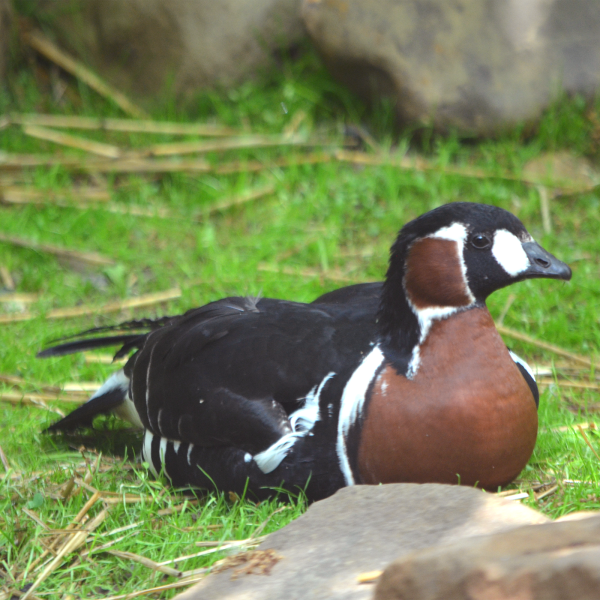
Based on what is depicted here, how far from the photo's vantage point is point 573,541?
1336 millimetres

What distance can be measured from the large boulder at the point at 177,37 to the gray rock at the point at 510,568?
4449mm

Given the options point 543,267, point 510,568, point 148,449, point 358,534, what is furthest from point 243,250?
point 510,568

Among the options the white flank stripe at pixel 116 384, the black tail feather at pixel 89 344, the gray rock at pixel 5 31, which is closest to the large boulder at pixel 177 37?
the gray rock at pixel 5 31

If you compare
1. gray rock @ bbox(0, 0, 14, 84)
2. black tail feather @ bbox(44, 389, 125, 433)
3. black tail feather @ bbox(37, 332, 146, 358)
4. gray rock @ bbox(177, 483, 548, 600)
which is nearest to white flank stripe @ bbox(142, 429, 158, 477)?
black tail feather @ bbox(44, 389, 125, 433)

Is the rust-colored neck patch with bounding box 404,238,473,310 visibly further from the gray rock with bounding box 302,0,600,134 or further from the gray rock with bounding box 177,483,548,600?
the gray rock with bounding box 302,0,600,134

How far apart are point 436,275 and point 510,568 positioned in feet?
3.82

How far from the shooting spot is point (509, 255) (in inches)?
90.9

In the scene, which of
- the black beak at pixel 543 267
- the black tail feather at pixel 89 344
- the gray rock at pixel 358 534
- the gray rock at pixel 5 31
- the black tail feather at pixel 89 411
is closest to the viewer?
the gray rock at pixel 358 534

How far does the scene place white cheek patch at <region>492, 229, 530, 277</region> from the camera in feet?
7.57

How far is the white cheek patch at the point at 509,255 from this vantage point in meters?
2.31

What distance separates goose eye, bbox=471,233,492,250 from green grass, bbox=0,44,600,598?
0.72 meters

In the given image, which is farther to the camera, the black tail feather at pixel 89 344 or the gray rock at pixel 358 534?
the black tail feather at pixel 89 344

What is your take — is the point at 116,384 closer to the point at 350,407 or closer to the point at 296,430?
the point at 296,430

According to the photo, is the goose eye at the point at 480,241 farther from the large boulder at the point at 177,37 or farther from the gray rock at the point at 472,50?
the large boulder at the point at 177,37
